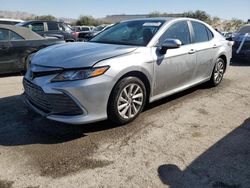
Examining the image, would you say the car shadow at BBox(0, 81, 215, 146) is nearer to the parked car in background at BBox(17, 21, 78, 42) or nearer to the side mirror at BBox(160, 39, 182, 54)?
the side mirror at BBox(160, 39, 182, 54)

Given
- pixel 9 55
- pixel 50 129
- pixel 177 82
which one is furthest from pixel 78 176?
pixel 9 55

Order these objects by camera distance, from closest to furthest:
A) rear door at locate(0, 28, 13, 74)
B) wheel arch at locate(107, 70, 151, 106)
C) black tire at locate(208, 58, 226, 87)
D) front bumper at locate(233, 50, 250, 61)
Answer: wheel arch at locate(107, 70, 151, 106) → black tire at locate(208, 58, 226, 87) → rear door at locate(0, 28, 13, 74) → front bumper at locate(233, 50, 250, 61)

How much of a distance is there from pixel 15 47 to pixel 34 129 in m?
4.16

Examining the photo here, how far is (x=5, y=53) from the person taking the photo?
751cm

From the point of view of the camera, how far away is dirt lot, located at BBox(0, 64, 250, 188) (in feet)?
9.88

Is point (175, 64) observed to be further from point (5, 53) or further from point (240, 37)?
point (240, 37)

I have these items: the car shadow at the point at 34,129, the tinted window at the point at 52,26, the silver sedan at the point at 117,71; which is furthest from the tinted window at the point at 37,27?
the car shadow at the point at 34,129

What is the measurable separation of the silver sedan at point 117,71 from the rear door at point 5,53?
10.4 feet

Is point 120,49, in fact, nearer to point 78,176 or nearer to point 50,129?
point 50,129

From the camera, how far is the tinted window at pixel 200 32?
5.65 m

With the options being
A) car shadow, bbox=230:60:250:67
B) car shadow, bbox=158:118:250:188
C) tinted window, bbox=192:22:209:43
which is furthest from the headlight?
car shadow, bbox=230:60:250:67

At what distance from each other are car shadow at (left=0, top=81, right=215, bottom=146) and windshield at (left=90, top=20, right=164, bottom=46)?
1385 millimetres

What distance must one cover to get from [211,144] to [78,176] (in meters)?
1.76

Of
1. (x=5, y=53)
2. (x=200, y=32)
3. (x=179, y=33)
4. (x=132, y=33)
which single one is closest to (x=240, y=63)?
(x=200, y=32)
